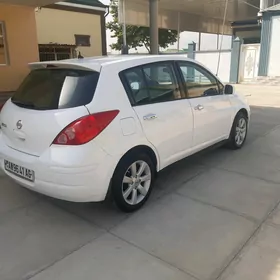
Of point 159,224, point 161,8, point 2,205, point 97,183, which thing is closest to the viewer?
point 97,183

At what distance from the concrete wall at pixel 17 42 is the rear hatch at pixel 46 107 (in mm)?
7007

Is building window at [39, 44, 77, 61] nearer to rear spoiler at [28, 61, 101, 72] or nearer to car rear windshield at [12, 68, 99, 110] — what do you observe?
rear spoiler at [28, 61, 101, 72]

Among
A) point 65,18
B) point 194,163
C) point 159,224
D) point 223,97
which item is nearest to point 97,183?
point 159,224

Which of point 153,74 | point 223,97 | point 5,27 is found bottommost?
point 223,97

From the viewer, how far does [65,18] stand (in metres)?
12.5

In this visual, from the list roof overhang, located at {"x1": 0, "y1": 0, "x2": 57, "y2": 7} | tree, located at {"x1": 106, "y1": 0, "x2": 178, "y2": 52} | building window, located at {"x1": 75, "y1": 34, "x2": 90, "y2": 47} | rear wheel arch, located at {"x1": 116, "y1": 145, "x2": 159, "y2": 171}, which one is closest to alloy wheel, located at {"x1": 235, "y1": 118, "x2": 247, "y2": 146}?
rear wheel arch, located at {"x1": 116, "y1": 145, "x2": 159, "y2": 171}

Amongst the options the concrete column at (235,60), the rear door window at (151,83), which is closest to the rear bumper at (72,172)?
the rear door window at (151,83)

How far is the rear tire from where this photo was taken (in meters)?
4.84

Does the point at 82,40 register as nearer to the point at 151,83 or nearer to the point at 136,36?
the point at 151,83

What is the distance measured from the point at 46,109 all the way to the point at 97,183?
850 mm

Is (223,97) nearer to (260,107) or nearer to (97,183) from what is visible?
(97,183)

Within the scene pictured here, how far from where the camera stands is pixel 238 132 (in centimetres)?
501

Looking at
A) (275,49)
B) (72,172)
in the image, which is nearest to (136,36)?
(275,49)

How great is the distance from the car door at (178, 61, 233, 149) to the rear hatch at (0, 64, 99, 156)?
1.49 m
